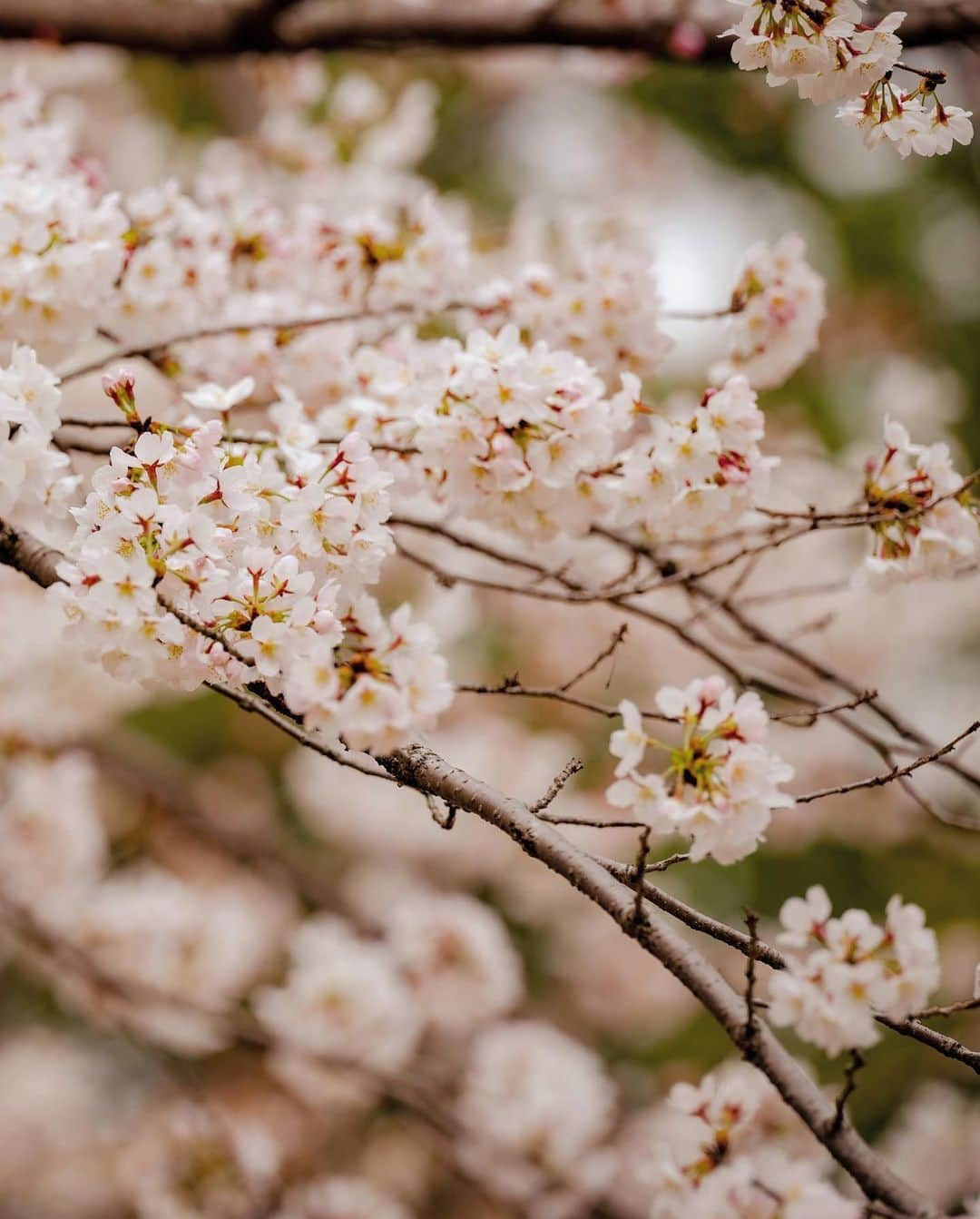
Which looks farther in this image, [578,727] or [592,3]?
[578,727]

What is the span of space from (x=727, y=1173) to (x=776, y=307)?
126 centimetres

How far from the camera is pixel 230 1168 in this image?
2559 millimetres

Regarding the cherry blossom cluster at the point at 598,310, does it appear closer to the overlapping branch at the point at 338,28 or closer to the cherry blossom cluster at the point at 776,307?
the cherry blossom cluster at the point at 776,307

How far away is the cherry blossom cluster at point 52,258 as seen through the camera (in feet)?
5.05

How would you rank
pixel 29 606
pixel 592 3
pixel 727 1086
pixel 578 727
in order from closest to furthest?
1. pixel 727 1086
2. pixel 592 3
3. pixel 29 606
4. pixel 578 727

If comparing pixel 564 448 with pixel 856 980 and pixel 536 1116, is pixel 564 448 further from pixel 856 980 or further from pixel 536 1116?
pixel 536 1116

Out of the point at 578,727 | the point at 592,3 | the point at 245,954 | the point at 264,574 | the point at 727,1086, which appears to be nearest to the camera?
the point at 264,574

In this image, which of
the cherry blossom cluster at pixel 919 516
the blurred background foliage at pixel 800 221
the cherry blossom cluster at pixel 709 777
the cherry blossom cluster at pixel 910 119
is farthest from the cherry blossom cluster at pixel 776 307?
the blurred background foliage at pixel 800 221

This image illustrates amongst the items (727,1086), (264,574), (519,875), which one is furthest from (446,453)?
(519,875)

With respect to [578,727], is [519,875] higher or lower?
lower

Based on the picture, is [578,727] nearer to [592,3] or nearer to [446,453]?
[592,3]

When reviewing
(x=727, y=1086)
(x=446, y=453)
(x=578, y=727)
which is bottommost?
(x=727, y=1086)

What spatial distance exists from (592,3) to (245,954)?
2951mm

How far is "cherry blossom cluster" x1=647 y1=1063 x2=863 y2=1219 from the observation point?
4.35ft
